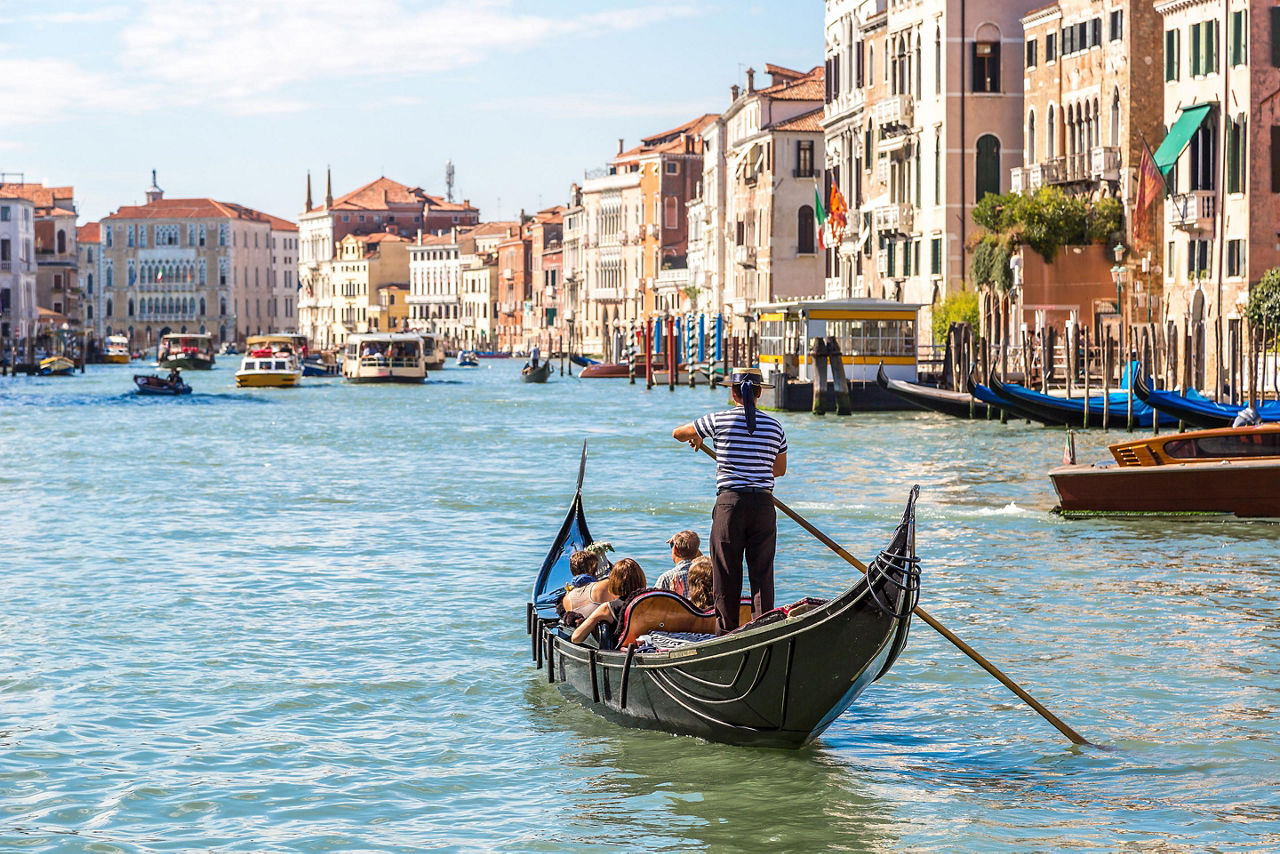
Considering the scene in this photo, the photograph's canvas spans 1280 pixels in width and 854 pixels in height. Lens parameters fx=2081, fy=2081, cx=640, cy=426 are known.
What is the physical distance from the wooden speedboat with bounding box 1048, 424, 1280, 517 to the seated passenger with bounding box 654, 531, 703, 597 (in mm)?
6803

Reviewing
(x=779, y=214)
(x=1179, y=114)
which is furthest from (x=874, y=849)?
(x=779, y=214)

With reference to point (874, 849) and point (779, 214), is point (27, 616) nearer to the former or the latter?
point (874, 849)

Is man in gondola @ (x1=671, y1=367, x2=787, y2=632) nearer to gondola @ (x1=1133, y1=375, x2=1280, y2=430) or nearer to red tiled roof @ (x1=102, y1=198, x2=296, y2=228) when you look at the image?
gondola @ (x1=1133, y1=375, x2=1280, y2=430)

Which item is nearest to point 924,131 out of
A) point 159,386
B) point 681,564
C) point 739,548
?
point 159,386

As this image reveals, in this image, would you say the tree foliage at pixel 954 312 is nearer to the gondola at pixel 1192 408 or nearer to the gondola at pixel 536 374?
the gondola at pixel 1192 408

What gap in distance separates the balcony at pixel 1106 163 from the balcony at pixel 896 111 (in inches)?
291

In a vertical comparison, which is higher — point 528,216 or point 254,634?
point 528,216

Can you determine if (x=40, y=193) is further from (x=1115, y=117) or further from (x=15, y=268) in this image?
(x=1115, y=117)

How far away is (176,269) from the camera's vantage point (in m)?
112

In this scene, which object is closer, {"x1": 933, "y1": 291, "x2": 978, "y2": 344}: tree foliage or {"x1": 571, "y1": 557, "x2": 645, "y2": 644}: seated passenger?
{"x1": 571, "y1": 557, "x2": 645, "y2": 644}: seated passenger

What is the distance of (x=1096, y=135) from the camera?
30.0 metres

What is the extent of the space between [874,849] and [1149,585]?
5.57 metres

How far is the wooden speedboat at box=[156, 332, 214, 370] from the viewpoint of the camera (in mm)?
69438

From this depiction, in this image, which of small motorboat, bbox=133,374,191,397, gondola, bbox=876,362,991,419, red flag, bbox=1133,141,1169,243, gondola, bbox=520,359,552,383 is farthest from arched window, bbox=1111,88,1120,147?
gondola, bbox=520,359,552,383
